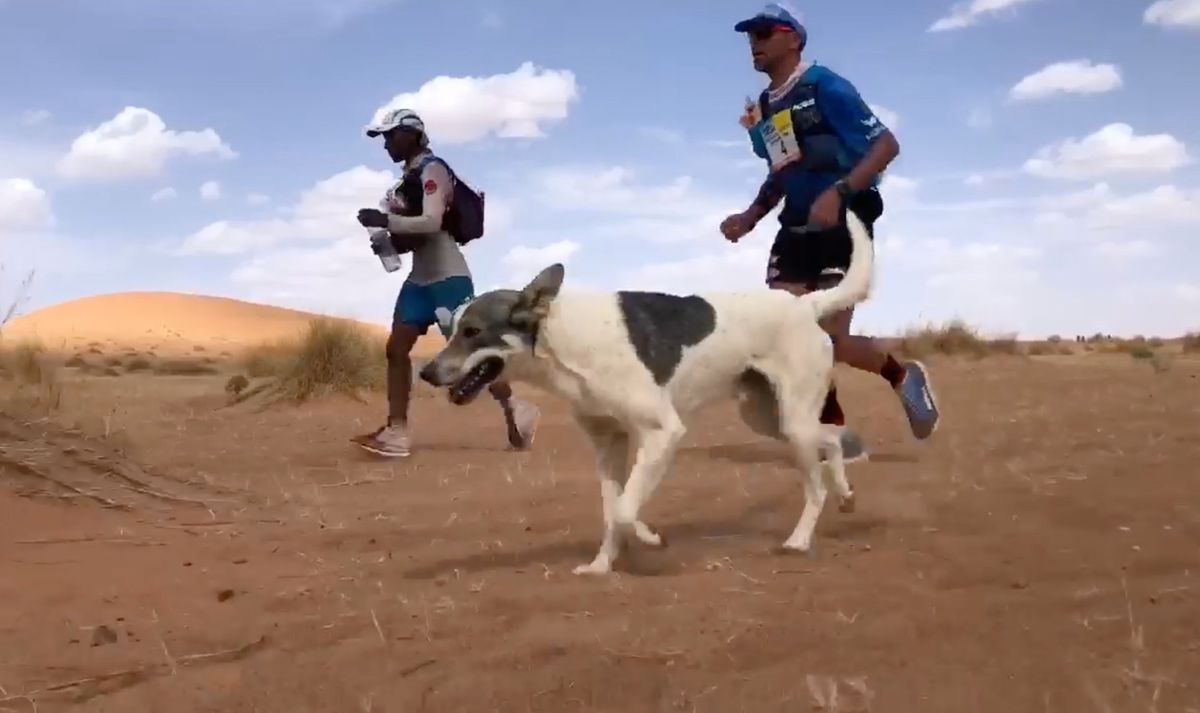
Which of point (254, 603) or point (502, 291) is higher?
point (502, 291)

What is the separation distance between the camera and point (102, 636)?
337 cm

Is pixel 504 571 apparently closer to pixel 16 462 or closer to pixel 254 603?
pixel 254 603

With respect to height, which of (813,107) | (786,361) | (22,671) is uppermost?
(813,107)

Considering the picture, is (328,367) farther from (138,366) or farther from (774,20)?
(138,366)

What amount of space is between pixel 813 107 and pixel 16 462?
13.6 feet

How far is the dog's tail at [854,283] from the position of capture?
15.4 ft

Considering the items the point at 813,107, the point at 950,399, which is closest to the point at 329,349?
the point at 950,399

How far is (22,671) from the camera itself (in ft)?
10.2

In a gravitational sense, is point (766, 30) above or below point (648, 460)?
above

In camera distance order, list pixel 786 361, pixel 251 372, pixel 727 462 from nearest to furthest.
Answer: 1. pixel 786 361
2. pixel 727 462
3. pixel 251 372

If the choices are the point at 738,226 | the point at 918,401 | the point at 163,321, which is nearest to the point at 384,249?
the point at 738,226

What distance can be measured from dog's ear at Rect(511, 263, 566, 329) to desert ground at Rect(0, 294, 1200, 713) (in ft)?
2.94

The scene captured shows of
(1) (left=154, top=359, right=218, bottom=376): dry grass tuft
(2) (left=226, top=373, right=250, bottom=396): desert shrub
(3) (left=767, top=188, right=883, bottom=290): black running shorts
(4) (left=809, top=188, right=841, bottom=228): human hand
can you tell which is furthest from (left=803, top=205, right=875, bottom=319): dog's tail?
(1) (left=154, top=359, right=218, bottom=376): dry grass tuft

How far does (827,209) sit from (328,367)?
29.2 ft
